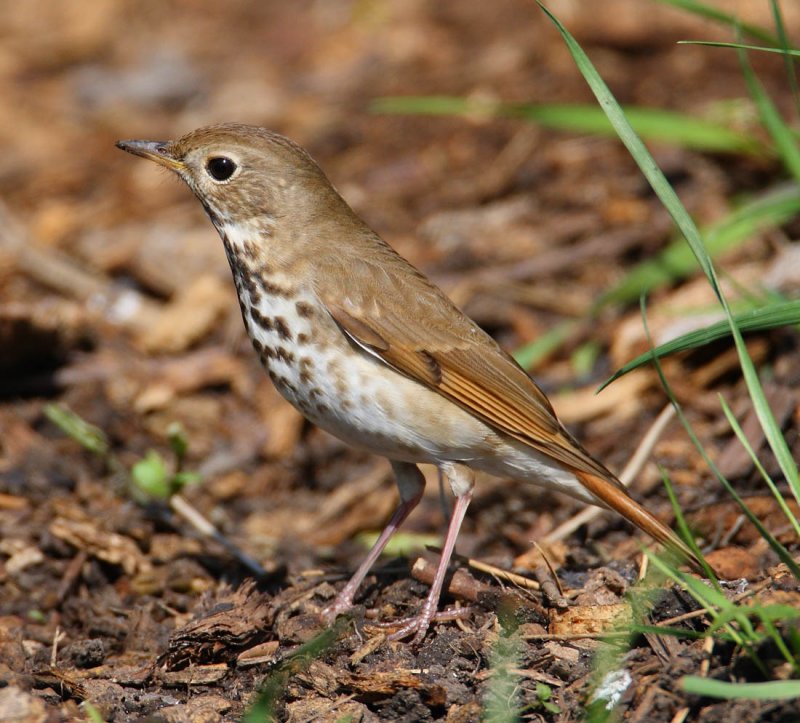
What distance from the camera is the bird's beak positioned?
4.43 meters

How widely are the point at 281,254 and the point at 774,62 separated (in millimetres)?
4714

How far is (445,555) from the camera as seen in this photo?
3930mm

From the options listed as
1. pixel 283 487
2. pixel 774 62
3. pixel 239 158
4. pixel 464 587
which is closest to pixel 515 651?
pixel 464 587

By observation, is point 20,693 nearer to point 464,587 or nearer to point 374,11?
point 464,587

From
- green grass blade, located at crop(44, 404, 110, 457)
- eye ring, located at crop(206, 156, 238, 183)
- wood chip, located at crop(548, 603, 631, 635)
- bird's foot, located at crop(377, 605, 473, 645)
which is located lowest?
wood chip, located at crop(548, 603, 631, 635)

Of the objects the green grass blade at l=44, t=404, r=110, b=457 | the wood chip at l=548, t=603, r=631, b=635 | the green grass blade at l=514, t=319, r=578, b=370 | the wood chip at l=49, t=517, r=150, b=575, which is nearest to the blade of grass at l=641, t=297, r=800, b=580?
the wood chip at l=548, t=603, r=631, b=635

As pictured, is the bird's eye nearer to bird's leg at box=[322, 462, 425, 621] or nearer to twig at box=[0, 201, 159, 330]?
bird's leg at box=[322, 462, 425, 621]

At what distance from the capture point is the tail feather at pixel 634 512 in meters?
3.81

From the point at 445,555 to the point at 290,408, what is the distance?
2.28m

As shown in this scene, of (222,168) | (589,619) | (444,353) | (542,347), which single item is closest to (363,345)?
(444,353)

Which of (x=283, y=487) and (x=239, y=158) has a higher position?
(x=239, y=158)

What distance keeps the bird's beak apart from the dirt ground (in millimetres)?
1528

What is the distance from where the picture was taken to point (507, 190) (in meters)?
7.04

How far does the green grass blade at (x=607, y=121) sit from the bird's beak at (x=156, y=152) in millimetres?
1634
